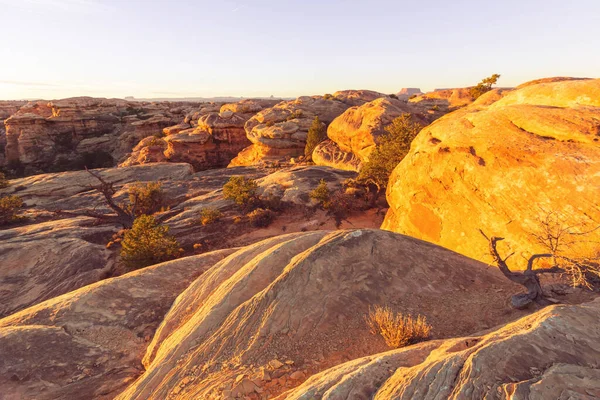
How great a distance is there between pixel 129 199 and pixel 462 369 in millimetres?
28088

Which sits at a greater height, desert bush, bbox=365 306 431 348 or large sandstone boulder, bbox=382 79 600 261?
large sandstone boulder, bbox=382 79 600 261

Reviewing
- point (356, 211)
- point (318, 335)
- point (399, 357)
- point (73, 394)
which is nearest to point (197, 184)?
point (356, 211)

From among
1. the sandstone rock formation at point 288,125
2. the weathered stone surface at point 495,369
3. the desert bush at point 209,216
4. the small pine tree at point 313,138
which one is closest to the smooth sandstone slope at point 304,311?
the weathered stone surface at point 495,369

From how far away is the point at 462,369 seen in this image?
3834 mm

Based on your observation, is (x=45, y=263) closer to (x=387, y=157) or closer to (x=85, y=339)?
(x=85, y=339)

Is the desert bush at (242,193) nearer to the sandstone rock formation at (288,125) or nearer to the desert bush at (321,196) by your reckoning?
the desert bush at (321,196)

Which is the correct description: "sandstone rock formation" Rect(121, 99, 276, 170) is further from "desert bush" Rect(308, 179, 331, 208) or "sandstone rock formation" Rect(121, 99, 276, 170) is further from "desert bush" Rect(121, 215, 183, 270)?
"desert bush" Rect(121, 215, 183, 270)

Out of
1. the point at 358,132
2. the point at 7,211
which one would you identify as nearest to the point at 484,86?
the point at 358,132

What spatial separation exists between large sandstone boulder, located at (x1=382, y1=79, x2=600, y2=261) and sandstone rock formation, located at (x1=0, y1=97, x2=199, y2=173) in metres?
62.1

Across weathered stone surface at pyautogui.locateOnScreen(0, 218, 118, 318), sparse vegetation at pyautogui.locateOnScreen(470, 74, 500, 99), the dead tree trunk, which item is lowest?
weathered stone surface at pyautogui.locateOnScreen(0, 218, 118, 318)

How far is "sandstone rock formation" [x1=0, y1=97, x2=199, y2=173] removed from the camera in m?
54.4

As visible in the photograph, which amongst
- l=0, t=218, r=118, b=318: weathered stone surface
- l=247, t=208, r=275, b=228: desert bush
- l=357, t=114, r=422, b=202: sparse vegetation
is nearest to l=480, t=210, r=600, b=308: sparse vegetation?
l=357, t=114, r=422, b=202: sparse vegetation

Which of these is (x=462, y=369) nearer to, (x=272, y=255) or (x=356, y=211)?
(x=272, y=255)

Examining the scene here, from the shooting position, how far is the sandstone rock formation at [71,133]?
54375 millimetres
